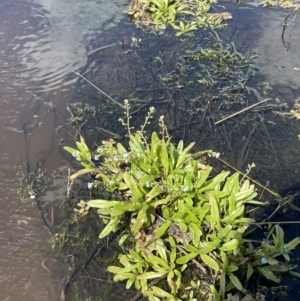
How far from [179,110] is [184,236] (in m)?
2.27

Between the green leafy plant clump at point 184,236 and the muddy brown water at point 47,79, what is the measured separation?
500mm

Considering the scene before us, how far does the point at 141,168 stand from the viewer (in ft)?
11.8

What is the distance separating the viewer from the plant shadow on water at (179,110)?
12.0 ft

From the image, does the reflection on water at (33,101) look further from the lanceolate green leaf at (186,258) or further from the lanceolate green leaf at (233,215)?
the lanceolate green leaf at (233,215)

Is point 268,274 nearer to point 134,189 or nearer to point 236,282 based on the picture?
point 236,282

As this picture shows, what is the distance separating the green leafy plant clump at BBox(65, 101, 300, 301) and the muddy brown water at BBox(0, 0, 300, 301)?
1.64 ft

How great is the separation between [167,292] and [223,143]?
6.97 ft

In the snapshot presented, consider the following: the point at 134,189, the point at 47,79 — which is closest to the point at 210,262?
the point at 134,189

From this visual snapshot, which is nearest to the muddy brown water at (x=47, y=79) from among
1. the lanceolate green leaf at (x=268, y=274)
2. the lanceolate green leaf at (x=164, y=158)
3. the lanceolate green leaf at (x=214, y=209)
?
the lanceolate green leaf at (x=268, y=274)

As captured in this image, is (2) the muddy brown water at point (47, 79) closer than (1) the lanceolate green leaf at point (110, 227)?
No

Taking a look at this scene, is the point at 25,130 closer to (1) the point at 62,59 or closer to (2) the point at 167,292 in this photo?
(1) the point at 62,59

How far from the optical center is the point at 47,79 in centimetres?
574

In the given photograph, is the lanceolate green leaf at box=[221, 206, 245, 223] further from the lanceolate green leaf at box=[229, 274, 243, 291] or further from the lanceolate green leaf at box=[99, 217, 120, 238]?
the lanceolate green leaf at box=[99, 217, 120, 238]

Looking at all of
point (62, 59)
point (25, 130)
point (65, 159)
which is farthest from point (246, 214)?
point (62, 59)
